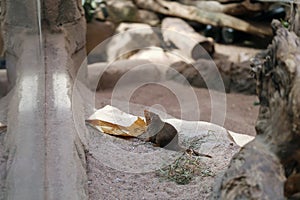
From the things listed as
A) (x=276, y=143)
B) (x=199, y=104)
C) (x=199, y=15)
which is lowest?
(x=199, y=104)

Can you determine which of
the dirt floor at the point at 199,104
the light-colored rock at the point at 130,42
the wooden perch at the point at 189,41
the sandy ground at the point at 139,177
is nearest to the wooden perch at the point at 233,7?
the wooden perch at the point at 189,41

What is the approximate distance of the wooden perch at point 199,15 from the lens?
574 centimetres

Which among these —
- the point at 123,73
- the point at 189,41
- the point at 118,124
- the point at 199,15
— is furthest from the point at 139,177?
the point at 199,15

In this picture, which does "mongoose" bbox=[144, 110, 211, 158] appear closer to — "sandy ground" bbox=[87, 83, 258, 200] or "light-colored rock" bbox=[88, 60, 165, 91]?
"sandy ground" bbox=[87, 83, 258, 200]

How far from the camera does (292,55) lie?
5.01 ft

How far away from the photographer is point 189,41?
556 cm

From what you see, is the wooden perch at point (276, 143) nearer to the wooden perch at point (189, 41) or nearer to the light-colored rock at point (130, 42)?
the wooden perch at point (189, 41)

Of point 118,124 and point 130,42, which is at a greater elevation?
point 118,124

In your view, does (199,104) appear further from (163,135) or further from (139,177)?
(139,177)

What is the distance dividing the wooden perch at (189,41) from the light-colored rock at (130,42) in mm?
169

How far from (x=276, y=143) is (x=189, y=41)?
4.10m

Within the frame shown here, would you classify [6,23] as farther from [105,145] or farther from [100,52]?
[100,52]

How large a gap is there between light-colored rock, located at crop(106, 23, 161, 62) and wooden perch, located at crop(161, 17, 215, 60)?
0.17 meters

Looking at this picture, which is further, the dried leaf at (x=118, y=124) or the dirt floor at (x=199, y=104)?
the dirt floor at (x=199, y=104)
